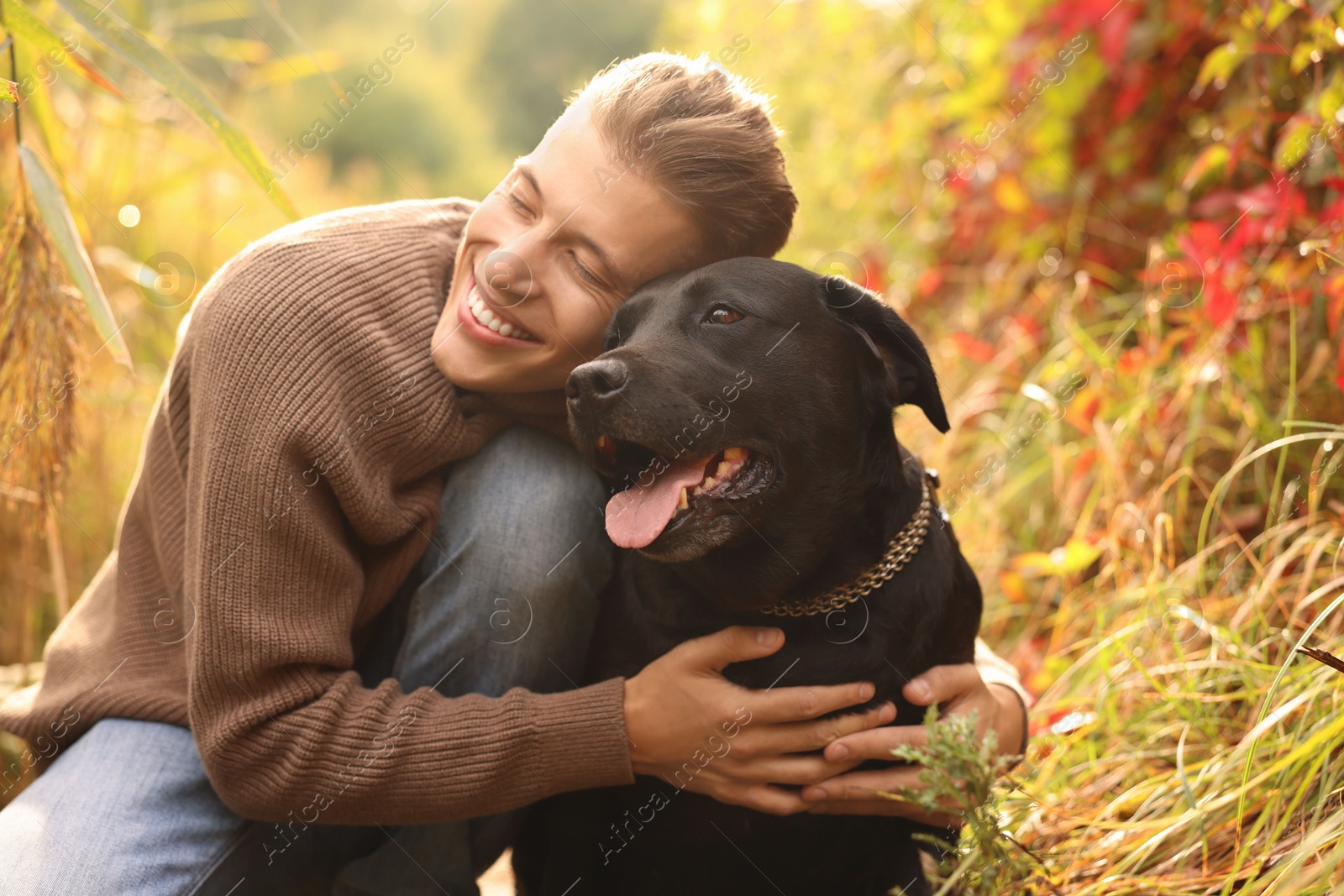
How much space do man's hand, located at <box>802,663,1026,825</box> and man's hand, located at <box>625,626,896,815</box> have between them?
0.06 ft

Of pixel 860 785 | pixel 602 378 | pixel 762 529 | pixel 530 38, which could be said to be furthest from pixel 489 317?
pixel 530 38

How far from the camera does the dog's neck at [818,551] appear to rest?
1492mm

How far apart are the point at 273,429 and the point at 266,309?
196 mm

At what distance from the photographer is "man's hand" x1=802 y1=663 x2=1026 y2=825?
1500 millimetres

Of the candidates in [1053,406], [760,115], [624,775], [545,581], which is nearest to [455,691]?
[545,581]

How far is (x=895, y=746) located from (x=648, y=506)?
547mm

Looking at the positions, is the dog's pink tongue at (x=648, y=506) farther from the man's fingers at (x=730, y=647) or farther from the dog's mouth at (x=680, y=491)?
the man's fingers at (x=730, y=647)

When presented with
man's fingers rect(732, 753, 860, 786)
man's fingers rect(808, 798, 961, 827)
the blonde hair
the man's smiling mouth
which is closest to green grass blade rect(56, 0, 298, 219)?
the man's smiling mouth

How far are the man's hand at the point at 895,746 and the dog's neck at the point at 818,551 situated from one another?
22cm

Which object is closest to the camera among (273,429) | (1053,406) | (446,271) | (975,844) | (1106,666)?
(975,844)

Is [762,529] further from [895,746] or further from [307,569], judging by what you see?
[307,569]

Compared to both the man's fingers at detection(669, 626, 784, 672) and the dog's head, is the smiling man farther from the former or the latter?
the dog's head

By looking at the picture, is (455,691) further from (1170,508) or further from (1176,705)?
(1170,508)

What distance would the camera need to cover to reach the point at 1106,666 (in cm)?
191
